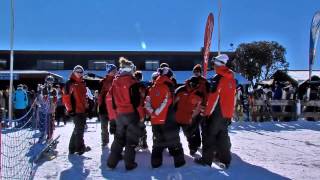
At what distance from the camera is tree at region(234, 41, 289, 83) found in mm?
53175

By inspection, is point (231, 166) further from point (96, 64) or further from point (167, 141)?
point (96, 64)

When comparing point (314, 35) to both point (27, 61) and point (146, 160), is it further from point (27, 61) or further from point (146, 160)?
point (27, 61)

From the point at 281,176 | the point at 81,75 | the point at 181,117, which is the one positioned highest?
the point at 81,75

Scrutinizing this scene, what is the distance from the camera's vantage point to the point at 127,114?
7.48m

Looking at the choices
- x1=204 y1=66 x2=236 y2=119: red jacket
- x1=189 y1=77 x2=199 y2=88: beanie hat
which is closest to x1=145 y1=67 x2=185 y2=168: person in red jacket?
x1=204 y1=66 x2=236 y2=119: red jacket

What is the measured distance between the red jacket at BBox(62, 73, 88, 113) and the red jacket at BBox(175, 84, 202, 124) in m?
1.78

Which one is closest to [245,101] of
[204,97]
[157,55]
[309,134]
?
[309,134]

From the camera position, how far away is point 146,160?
A: 28.2ft

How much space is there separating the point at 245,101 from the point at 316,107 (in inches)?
125

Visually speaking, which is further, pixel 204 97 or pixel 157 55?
pixel 157 55

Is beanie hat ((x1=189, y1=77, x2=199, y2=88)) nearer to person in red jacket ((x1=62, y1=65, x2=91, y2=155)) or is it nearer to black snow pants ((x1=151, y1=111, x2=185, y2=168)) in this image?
black snow pants ((x1=151, y1=111, x2=185, y2=168))

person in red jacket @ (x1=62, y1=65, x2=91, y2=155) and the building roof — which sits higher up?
the building roof

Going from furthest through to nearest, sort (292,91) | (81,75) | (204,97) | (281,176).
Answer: (292,91), (81,75), (204,97), (281,176)

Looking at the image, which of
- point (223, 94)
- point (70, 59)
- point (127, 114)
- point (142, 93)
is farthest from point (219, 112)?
point (70, 59)
